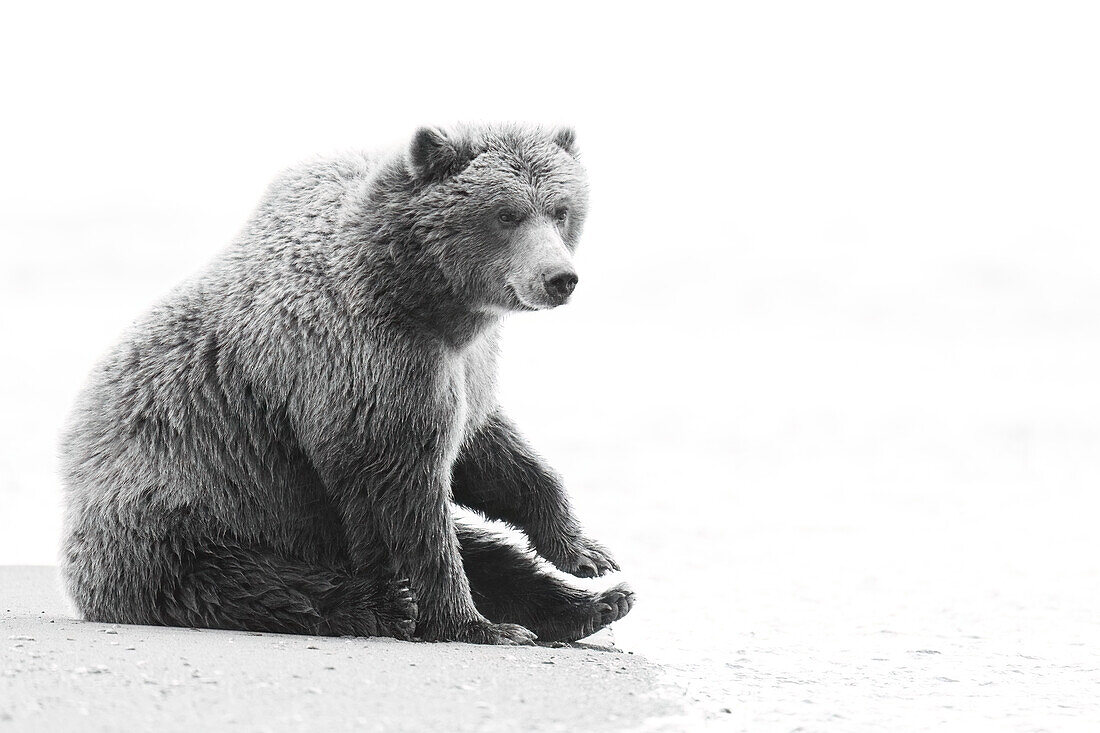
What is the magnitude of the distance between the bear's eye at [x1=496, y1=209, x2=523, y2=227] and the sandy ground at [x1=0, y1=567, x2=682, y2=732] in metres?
1.74

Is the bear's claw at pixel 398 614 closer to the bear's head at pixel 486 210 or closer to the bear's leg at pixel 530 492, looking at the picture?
the bear's leg at pixel 530 492

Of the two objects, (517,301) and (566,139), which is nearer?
(517,301)

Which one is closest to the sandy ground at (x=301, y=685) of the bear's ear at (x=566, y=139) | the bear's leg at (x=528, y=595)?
the bear's leg at (x=528, y=595)

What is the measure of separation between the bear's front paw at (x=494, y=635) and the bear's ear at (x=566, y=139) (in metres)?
2.08

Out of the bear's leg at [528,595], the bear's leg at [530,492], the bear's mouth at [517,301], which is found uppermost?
the bear's mouth at [517,301]

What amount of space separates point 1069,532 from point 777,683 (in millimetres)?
5725

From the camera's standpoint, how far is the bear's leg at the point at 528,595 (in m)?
6.18

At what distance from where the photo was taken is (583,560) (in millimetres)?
6492

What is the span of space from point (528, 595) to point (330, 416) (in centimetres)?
132

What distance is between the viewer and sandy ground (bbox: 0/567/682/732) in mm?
4109

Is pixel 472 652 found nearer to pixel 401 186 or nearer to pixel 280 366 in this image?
pixel 280 366

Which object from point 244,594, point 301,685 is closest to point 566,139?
point 244,594

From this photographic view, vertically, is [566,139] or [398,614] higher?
[566,139]

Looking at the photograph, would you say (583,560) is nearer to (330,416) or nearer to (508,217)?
(330,416)
